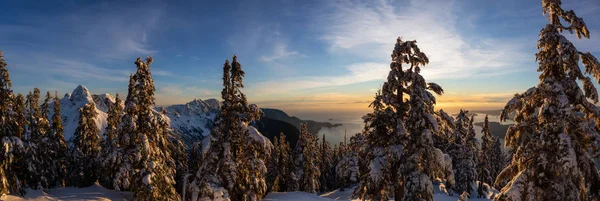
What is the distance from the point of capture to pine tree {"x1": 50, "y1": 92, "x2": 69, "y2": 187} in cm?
3178

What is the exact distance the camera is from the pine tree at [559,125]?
908 cm

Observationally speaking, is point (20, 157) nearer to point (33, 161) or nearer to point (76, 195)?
point (33, 161)

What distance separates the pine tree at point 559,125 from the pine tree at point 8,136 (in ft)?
88.2

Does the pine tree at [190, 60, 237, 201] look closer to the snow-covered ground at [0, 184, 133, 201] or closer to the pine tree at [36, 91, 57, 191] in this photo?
the snow-covered ground at [0, 184, 133, 201]

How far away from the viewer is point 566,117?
9008 mm

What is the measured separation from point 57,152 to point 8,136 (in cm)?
1187

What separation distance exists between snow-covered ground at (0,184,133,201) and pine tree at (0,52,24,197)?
73 cm

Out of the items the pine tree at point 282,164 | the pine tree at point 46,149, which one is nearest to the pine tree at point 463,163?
the pine tree at point 282,164

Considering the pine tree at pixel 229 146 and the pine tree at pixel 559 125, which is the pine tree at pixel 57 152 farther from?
the pine tree at pixel 559 125

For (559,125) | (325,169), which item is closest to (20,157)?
(559,125)

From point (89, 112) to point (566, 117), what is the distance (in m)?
38.7

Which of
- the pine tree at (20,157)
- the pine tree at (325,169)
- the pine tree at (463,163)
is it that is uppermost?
the pine tree at (20,157)

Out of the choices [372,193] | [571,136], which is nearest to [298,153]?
[372,193]

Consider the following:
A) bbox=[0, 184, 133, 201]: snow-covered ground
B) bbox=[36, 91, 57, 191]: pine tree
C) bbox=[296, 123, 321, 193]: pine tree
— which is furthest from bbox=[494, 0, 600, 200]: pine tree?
bbox=[296, 123, 321, 193]: pine tree
